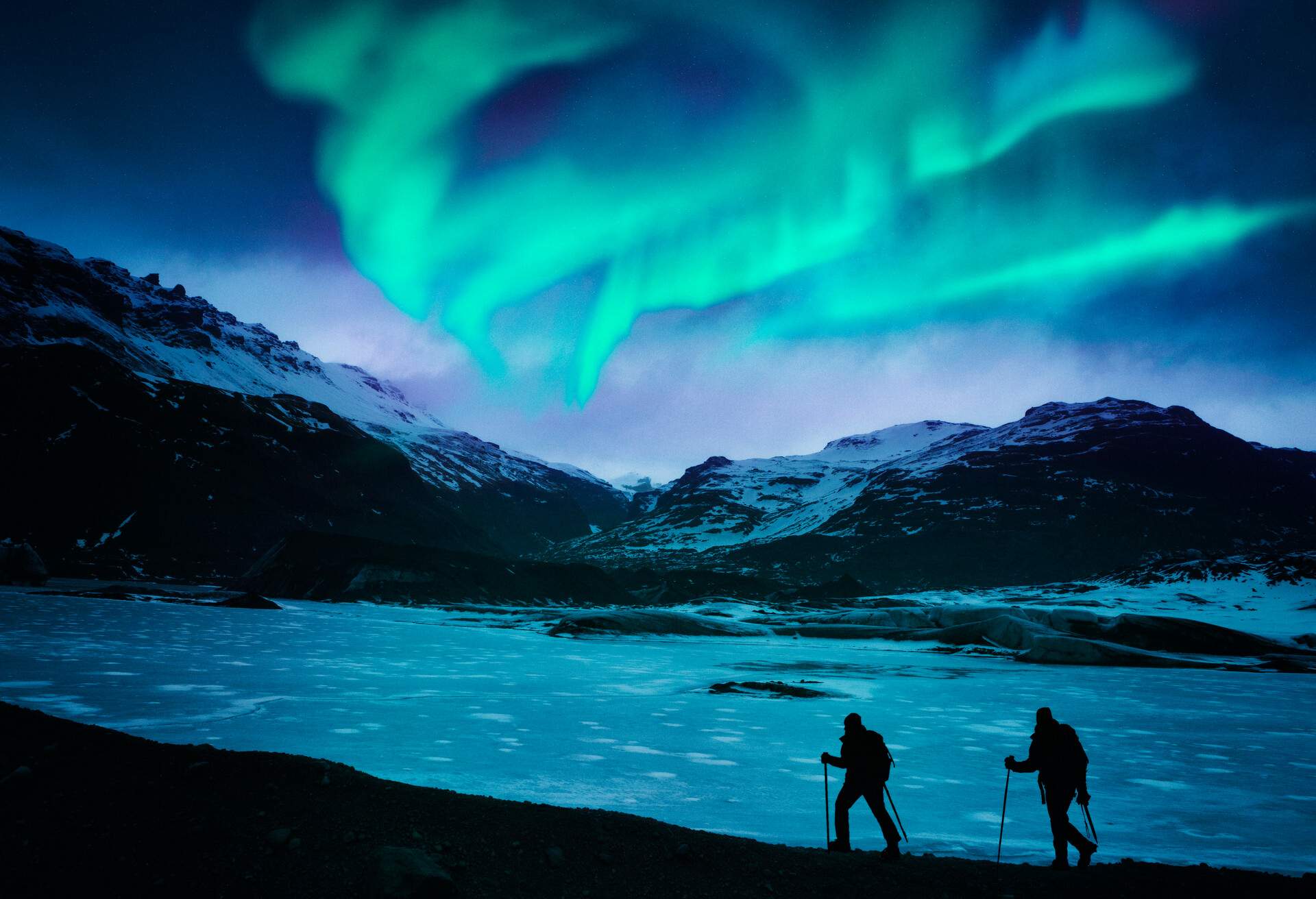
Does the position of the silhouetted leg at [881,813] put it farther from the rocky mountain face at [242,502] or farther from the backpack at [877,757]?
the rocky mountain face at [242,502]

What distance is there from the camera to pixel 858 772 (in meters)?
8.72

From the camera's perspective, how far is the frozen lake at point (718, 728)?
10.4 m

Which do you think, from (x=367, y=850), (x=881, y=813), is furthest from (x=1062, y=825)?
(x=367, y=850)

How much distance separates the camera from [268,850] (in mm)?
6730

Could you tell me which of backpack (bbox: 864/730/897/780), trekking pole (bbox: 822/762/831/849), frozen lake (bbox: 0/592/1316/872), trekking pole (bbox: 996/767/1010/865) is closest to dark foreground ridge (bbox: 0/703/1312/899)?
trekking pole (bbox: 996/767/1010/865)

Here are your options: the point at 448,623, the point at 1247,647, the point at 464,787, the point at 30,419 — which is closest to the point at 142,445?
the point at 30,419

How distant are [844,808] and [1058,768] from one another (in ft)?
8.72

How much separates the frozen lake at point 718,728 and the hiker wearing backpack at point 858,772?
3.96ft

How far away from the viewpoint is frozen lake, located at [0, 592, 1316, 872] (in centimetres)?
1041

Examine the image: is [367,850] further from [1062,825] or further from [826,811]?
[1062,825]

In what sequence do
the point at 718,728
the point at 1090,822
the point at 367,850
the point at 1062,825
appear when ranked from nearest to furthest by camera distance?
the point at 367,850, the point at 1062,825, the point at 1090,822, the point at 718,728

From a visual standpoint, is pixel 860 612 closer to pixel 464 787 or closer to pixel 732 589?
pixel 732 589

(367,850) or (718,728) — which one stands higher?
(367,850)

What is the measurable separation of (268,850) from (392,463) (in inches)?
7723
